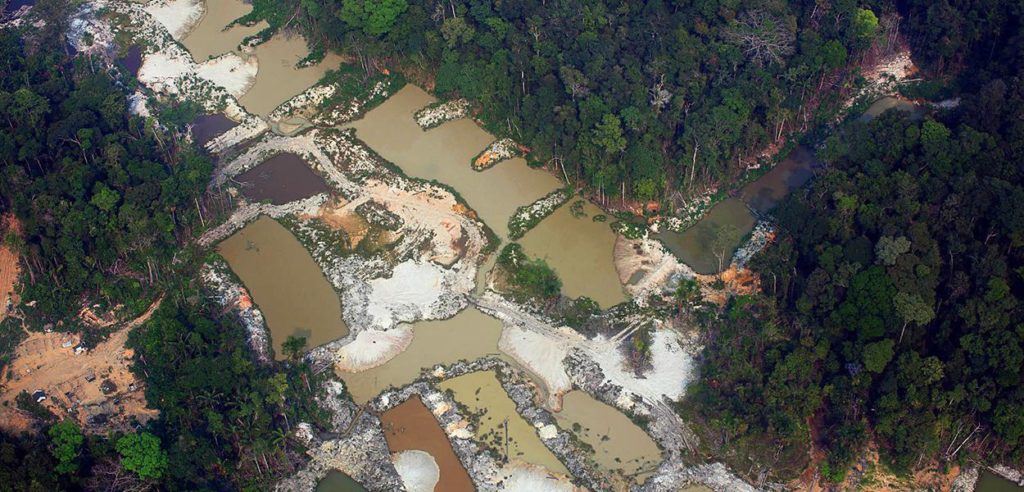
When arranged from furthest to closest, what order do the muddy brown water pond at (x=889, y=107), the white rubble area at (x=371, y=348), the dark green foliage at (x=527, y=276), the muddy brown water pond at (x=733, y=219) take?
the muddy brown water pond at (x=889, y=107), the muddy brown water pond at (x=733, y=219), the dark green foliage at (x=527, y=276), the white rubble area at (x=371, y=348)

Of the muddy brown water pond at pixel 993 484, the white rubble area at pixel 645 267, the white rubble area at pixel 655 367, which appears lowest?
the muddy brown water pond at pixel 993 484

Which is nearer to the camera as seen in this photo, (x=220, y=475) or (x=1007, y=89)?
(x=220, y=475)

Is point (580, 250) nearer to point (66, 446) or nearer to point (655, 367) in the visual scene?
point (655, 367)

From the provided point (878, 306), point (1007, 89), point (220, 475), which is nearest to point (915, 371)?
point (878, 306)

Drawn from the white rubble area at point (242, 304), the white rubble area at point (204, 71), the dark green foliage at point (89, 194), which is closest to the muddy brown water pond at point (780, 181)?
the white rubble area at point (242, 304)

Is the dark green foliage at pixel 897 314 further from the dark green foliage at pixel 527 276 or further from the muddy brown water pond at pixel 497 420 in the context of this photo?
the dark green foliage at pixel 527 276

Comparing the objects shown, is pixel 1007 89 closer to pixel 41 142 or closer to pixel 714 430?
pixel 714 430
